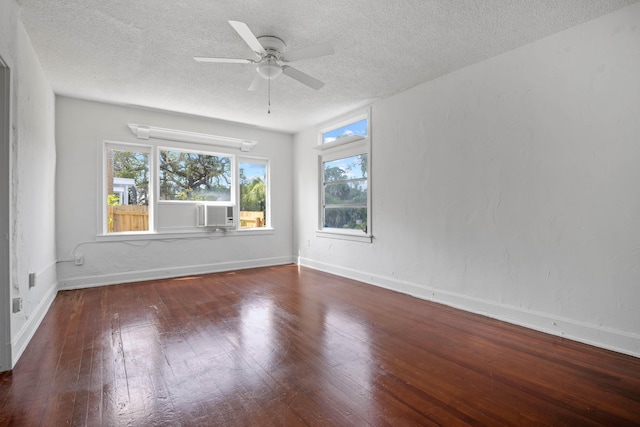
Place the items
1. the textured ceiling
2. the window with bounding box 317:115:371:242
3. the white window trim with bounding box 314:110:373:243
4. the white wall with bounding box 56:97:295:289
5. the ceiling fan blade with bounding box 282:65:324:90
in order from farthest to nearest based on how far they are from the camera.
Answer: the window with bounding box 317:115:371:242, the white window trim with bounding box 314:110:373:243, the white wall with bounding box 56:97:295:289, the ceiling fan blade with bounding box 282:65:324:90, the textured ceiling

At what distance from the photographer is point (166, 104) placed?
14.1 feet

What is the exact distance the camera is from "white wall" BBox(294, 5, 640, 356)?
7.54 ft

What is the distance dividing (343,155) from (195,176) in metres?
2.48

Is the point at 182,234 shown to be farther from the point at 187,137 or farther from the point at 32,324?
the point at 32,324

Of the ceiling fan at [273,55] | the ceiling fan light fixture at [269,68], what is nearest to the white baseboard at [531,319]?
the ceiling fan at [273,55]

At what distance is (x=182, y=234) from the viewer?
4.89m

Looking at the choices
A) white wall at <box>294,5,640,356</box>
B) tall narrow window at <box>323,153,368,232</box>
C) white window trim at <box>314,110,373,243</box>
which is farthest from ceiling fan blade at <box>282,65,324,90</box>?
tall narrow window at <box>323,153,368,232</box>

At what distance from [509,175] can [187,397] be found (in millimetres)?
3126

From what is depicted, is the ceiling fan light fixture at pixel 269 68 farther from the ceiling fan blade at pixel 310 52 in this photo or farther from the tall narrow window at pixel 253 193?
the tall narrow window at pixel 253 193

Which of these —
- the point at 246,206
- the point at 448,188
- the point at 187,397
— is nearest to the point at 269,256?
the point at 246,206

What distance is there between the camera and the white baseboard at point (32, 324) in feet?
7.06

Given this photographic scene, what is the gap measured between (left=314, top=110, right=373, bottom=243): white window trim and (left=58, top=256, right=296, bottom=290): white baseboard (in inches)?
47.7

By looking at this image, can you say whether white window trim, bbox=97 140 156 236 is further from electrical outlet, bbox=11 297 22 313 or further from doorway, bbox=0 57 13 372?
doorway, bbox=0 57 13 372

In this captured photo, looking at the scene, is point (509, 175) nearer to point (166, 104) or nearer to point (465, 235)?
point (465, 235)
